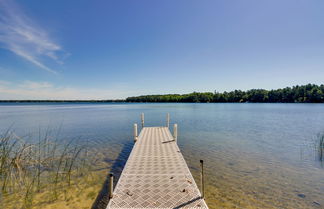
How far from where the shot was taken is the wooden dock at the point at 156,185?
3932 mm

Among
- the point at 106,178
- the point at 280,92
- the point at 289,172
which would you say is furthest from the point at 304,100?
the point at 106,178

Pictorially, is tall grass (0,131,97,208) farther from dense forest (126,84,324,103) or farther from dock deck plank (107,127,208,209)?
dense forest (126,84,324,103)

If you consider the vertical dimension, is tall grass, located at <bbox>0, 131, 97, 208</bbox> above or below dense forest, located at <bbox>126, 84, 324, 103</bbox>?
below

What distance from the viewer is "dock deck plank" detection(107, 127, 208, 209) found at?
3930 mm

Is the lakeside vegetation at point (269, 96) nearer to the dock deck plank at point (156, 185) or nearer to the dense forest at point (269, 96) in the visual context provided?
the dense forest at point (269, 96)

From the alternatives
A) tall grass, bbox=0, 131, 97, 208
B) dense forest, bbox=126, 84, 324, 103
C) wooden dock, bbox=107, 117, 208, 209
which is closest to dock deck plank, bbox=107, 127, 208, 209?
wooden dock, bbox=107, 117, 208, 209

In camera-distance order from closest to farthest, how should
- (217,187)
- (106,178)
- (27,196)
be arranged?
1. (27,196)
2. (217,187)
3. (106,178)

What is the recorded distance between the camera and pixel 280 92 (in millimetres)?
93375

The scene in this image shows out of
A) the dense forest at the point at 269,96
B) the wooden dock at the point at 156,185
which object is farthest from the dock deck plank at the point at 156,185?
the dense forest at the point at 269,96

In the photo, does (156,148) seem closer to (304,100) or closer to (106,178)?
(106,178)

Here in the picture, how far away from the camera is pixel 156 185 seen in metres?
4.79

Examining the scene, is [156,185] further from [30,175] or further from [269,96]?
[269,96]

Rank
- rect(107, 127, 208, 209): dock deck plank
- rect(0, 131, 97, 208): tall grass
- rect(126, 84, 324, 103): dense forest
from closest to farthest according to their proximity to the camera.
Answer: rect(107, 127, 208, 209): dock deck plank, rect(0, 131, 97, 208): tall grass, rect(126, 84, 324, 103): dense forest

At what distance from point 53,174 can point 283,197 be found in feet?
30.2
